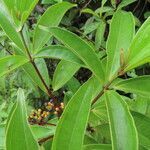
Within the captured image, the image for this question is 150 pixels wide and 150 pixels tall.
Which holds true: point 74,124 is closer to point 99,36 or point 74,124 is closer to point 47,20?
point 47,20

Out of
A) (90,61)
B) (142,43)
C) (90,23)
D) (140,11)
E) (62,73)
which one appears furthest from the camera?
(140,11)

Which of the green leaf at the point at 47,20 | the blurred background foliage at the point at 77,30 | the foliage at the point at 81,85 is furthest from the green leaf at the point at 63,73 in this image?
the blurred background foliage at the point at 77,30

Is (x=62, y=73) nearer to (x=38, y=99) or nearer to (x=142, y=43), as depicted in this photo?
(x=142, y=43)

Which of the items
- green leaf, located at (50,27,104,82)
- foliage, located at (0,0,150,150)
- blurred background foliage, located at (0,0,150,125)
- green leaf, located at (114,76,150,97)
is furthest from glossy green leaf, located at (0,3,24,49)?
blurred background foliage, located at (0,0,150,125)

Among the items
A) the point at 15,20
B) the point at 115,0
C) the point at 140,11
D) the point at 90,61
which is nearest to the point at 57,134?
the point at 90,61

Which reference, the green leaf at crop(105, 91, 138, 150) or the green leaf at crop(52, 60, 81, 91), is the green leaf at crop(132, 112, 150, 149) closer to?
the green leaf at crop(105, 91, 138, 150)

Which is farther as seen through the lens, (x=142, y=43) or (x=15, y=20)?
(x=15, y=20)

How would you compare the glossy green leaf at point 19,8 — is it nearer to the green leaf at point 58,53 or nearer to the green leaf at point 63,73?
the green leaf at point 58,53
